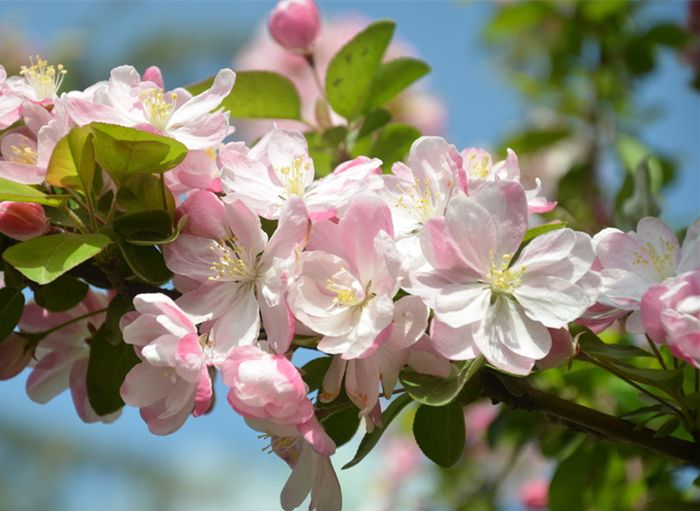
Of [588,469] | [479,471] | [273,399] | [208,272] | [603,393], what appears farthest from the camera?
[479,471]

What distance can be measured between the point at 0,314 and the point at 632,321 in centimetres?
52

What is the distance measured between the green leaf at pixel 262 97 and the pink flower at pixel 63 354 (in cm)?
29

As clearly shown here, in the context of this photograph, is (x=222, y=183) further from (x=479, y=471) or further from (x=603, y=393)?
(x=479, y=471)

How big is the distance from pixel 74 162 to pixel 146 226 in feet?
0.25

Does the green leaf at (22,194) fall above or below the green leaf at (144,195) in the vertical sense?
above

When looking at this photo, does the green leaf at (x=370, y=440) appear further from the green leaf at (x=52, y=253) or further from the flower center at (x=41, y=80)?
the flower center at (x=41, y=80)

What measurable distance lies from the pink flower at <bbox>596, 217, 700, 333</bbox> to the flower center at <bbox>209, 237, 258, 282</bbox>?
0.88 ft

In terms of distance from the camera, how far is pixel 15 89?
85cm

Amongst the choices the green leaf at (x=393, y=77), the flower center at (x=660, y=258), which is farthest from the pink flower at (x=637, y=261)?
the green leaf at (x=393, y=77)

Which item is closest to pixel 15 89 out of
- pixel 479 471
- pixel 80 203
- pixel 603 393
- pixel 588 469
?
pixel 80 203

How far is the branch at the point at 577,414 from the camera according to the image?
750mm

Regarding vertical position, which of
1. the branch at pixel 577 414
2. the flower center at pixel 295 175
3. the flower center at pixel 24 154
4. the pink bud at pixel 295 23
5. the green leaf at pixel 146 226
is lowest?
the branch at pixel 577 414

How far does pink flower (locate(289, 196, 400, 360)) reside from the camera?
68cm

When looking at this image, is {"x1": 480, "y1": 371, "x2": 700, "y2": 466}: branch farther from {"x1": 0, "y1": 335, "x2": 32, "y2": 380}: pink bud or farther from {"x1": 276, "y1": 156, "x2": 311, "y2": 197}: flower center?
{"x1": 0, "y1": 335, "x2": 32, "y2": 380}: pink bud
